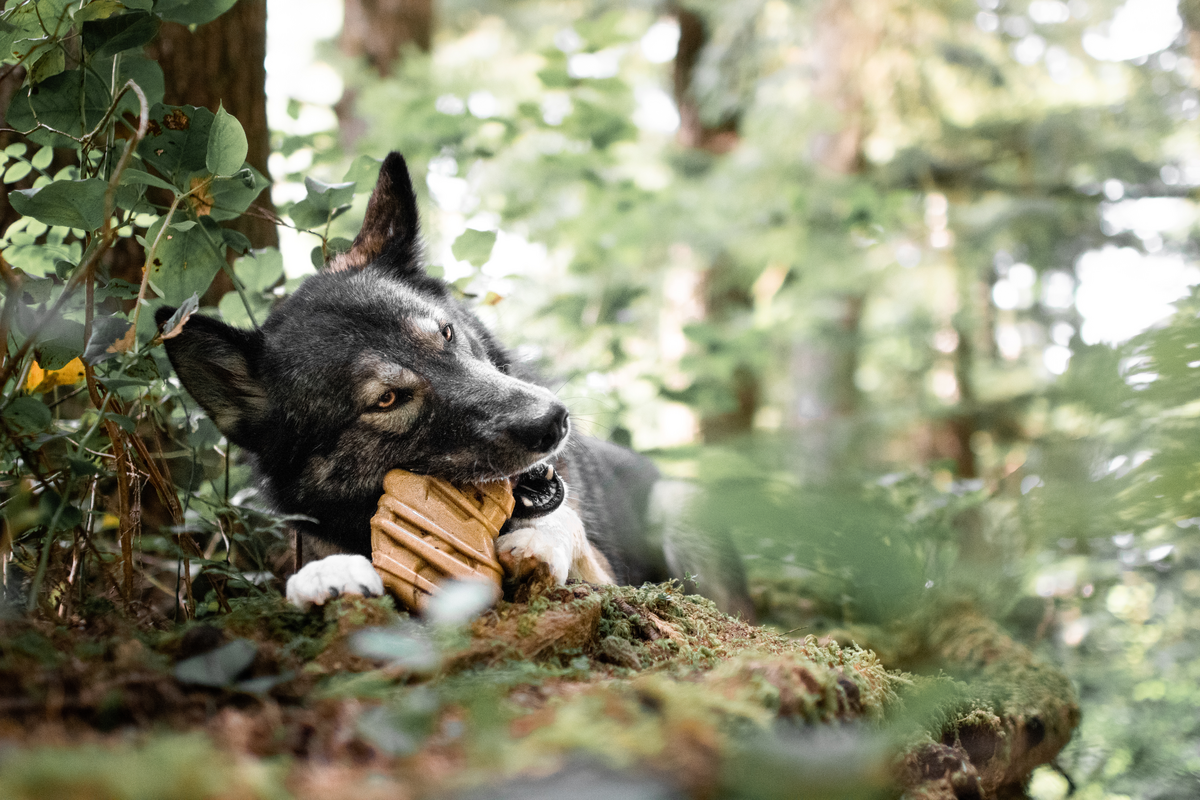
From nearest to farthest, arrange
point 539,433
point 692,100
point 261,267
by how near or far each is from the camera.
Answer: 1. point 539,433
2. point 261,267
3. point 692,100

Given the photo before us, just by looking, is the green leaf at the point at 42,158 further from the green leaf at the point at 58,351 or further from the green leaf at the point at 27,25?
the green leaf at the point at 58,351

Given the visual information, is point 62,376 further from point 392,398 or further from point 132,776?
point 132,776

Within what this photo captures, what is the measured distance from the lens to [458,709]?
1062 millimetres

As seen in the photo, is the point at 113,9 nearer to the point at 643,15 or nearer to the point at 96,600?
the point at 96,600

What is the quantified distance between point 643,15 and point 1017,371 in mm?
5981

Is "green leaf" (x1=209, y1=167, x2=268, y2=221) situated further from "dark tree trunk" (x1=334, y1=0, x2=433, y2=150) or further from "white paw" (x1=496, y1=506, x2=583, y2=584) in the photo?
"dark tree trunk" (x1=334, y1=0, x2=433, y2=150)

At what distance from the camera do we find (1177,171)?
5930mm

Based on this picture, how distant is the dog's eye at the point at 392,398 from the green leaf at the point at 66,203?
80 centimetres

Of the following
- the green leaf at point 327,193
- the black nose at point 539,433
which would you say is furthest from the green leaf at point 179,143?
the black nose at point 539,433

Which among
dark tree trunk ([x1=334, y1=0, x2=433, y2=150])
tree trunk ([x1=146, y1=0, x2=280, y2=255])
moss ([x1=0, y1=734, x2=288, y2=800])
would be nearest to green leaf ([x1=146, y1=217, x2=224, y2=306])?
tree trunk ([x1=146, y1=0, x2=280, y2=255])

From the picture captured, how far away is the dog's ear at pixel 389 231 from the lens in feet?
8.39

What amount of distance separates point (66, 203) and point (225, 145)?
346 mm

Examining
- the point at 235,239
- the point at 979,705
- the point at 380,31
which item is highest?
the point at 380,31

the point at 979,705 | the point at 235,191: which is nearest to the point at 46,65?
the point at 235,191
